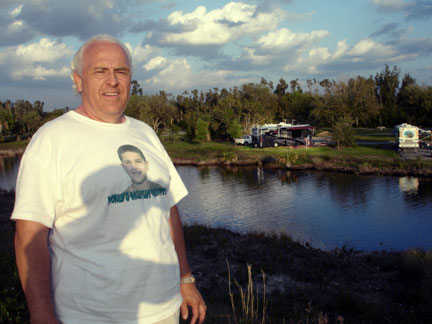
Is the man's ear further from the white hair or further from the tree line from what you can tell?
the tree line

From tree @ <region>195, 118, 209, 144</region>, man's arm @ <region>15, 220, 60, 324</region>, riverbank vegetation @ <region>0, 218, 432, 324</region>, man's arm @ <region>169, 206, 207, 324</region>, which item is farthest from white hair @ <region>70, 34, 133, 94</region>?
tree @ <region>195, 118, 209, 144</region>

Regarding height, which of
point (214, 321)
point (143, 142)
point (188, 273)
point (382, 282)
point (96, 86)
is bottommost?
point (382, 282)

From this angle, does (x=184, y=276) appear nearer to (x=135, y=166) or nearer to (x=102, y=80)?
(x=135, y=166)

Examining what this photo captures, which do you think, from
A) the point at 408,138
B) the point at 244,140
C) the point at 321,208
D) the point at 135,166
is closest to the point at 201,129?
the point at 244,140

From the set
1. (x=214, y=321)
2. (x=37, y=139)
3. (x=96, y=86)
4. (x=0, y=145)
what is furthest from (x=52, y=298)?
(x=0, y=145)

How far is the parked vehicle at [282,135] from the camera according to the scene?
40.4 m

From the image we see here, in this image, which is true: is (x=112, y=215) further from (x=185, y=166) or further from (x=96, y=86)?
(x=185, y=166)

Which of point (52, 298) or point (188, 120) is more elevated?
point (188, 120)

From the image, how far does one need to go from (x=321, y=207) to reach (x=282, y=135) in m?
23.1

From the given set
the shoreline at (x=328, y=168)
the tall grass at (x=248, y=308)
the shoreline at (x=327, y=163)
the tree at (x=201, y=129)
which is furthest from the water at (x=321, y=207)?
the tree at (x=201, y=129)

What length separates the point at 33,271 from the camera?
1605 mm

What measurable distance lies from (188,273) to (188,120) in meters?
51.3

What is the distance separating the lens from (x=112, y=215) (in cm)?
177

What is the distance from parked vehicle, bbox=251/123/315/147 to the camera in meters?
40.4
